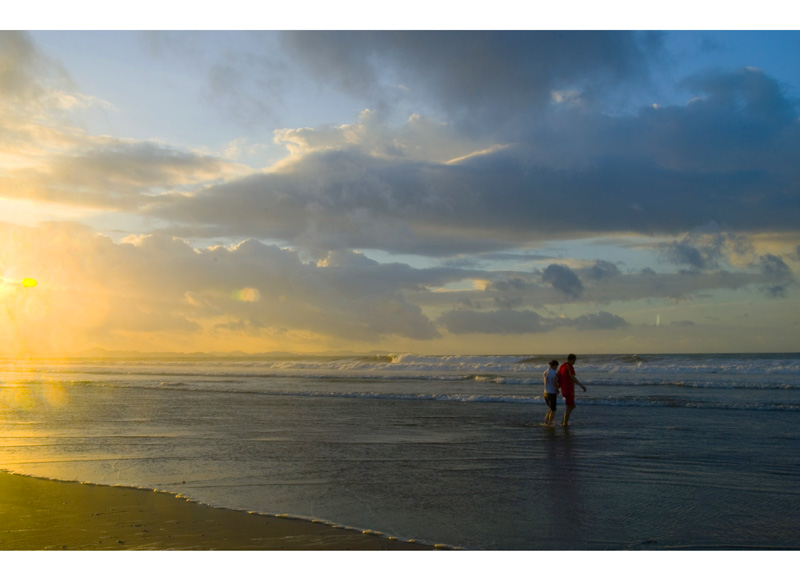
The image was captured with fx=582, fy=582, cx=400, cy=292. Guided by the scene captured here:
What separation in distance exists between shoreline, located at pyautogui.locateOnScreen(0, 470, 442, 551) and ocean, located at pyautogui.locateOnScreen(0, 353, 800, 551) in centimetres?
33

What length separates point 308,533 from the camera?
6246 millimetres

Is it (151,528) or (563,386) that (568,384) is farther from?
(151,528)

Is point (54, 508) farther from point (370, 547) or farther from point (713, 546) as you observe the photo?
point (713, 546)

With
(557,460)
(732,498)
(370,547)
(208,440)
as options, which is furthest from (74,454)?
(732,498)

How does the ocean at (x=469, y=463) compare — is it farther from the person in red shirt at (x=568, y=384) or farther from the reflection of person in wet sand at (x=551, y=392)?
the reflection of person in wet sand at (x=551, y=392)

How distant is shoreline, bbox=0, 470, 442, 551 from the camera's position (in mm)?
5871

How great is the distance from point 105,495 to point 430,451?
5821 millimetres

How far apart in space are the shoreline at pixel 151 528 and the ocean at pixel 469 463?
330 mm

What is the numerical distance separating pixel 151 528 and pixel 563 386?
36.2 feet

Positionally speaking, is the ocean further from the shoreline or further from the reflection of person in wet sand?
the reflection of person in wet sand

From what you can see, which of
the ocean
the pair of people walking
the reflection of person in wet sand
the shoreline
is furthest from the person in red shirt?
the shoreline

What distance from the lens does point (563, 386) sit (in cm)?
1495

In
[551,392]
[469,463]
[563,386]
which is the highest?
[563,386]

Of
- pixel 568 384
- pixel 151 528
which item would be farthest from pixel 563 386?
pixel 151 528
